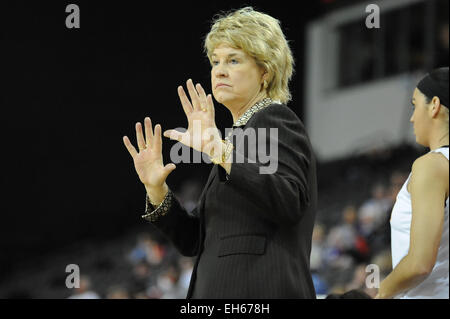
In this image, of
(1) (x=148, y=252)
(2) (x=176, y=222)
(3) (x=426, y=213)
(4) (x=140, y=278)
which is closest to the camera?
(3) (x=426, y=213)

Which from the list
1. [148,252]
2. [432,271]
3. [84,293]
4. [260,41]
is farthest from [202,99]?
[148,252]

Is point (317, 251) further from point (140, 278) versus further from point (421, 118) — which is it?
point (421, 118)

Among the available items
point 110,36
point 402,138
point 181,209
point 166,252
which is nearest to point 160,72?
point 110,36

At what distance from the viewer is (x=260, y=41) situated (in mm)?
2006

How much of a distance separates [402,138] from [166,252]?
4.29 meters

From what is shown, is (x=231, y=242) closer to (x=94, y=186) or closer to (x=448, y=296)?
(x=448, y=296)

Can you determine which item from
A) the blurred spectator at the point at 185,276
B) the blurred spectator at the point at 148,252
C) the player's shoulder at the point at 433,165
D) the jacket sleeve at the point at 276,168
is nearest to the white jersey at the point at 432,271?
the player's shoulder at the point at 433,165

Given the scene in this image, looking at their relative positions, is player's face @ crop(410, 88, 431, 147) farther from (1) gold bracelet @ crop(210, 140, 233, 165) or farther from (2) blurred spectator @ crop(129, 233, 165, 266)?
(2) blurred spectator @ crop(129, 233, 165, 266)

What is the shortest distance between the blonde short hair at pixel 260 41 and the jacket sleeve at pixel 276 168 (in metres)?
0.16

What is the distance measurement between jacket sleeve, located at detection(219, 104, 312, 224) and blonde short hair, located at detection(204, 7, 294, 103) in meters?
0.16

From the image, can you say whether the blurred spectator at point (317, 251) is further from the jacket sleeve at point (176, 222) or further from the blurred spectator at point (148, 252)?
the jacket sleeve at point (176, 222)

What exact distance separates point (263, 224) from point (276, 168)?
0.50 ft

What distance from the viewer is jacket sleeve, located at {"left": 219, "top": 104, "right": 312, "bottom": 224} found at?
175cm
